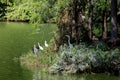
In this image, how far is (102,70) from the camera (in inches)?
736

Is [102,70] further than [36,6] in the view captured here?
No

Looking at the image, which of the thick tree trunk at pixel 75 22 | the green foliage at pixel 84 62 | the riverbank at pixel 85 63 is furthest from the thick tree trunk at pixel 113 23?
the green foliage at pixel 84 62

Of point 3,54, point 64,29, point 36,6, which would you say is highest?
point 36,6

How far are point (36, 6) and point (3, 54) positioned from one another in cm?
382

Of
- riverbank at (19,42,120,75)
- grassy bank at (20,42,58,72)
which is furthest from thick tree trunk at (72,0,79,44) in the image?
riverbank at (19,42,120,75)

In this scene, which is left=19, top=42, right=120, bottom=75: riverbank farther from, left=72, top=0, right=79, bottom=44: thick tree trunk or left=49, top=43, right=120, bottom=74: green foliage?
left=72, top=0, right=79, bottom=44: thick tree trunk

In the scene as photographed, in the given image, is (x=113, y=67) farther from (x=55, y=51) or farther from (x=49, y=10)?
(x=49, y=10)

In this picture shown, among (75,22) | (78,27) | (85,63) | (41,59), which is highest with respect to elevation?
(75,22)

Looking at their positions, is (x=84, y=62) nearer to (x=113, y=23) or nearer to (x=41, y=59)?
(x=41, y=59)

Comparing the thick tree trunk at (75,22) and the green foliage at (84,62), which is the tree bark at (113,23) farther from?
the green foliage at (84,62)

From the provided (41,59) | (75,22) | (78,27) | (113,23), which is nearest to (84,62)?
(41,59)

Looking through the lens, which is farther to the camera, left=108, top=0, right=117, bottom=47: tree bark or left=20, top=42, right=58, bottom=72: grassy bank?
left=108, top=0, right=117, bottom=47: tree bark

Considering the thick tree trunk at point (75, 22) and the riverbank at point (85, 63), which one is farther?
the thick tree trunk at point (75, 22)

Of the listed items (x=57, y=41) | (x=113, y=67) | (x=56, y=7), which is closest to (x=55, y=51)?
(x=57, y=41)
